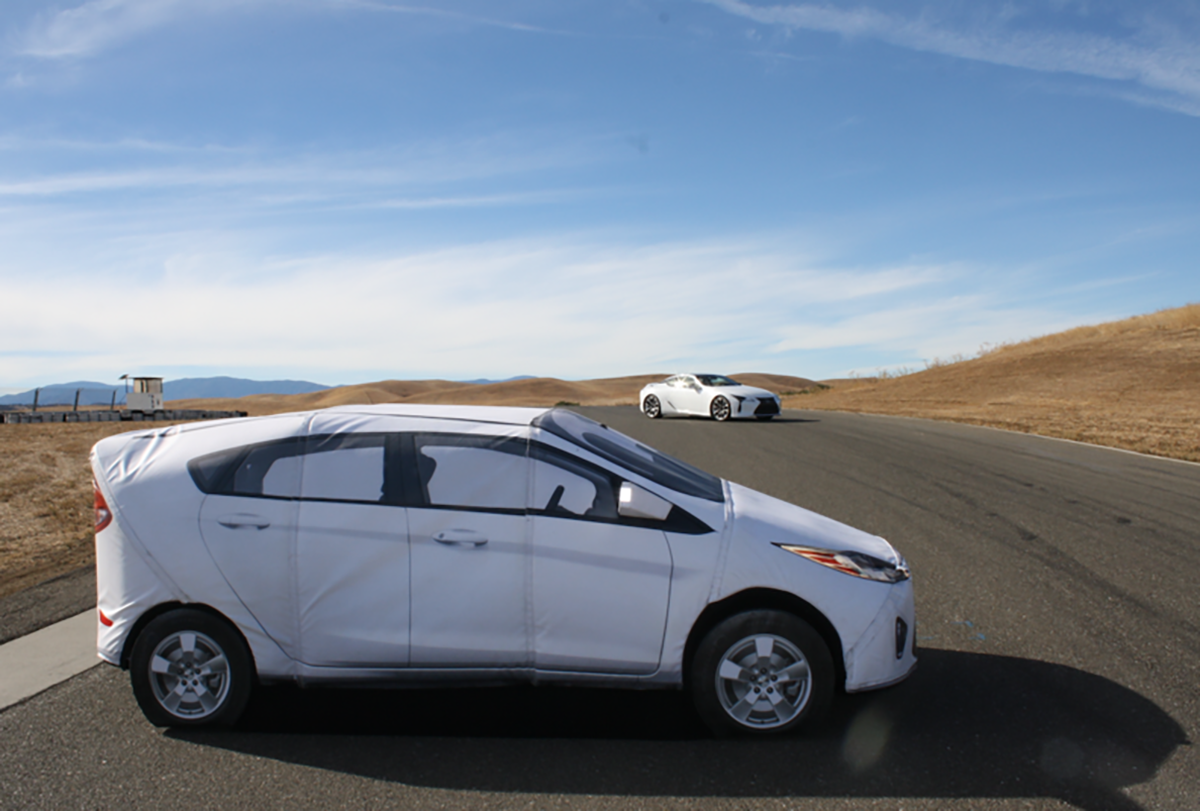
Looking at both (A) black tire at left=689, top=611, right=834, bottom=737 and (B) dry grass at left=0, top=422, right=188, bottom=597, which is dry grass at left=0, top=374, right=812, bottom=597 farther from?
(A) black tire at left=689, top=611, right=834, bottom=737

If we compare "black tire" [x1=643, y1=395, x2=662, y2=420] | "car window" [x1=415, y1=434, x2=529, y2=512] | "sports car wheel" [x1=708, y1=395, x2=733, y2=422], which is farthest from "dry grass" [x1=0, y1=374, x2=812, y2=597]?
"sports car wheel" [x1=708, y1=395, x2=733, y2=422]

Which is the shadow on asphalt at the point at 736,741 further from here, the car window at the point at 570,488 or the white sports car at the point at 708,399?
the white sports car at the point at 708,399

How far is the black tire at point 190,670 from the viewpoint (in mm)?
3955

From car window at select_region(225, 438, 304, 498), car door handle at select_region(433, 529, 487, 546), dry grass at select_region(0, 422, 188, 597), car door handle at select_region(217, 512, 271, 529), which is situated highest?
car window at select_region(225, 438, 304, 498)

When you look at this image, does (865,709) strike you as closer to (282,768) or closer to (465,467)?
(465,467)

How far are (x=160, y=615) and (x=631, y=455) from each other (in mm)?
2600

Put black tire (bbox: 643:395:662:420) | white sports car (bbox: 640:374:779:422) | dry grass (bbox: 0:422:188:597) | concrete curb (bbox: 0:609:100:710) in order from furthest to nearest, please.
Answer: black tire (bbox: 643:395:662:420)
white sports car (bbox: 640:374:779:422)
dry grass (bbox: 0:422:188:597)
concrete curb (bbox: 0:609:100:710)

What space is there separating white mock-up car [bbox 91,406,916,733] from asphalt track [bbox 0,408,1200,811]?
281 millimetres

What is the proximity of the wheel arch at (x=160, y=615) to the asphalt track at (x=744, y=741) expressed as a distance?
330 millimetres

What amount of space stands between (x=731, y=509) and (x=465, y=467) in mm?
1394

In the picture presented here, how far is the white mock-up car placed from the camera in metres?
3.80

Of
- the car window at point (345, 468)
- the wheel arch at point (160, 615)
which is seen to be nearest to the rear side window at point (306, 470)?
the car window at point (345, 468)

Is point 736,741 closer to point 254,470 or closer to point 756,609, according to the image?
point 756,609

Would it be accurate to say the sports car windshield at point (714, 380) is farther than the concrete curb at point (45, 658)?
Yes
